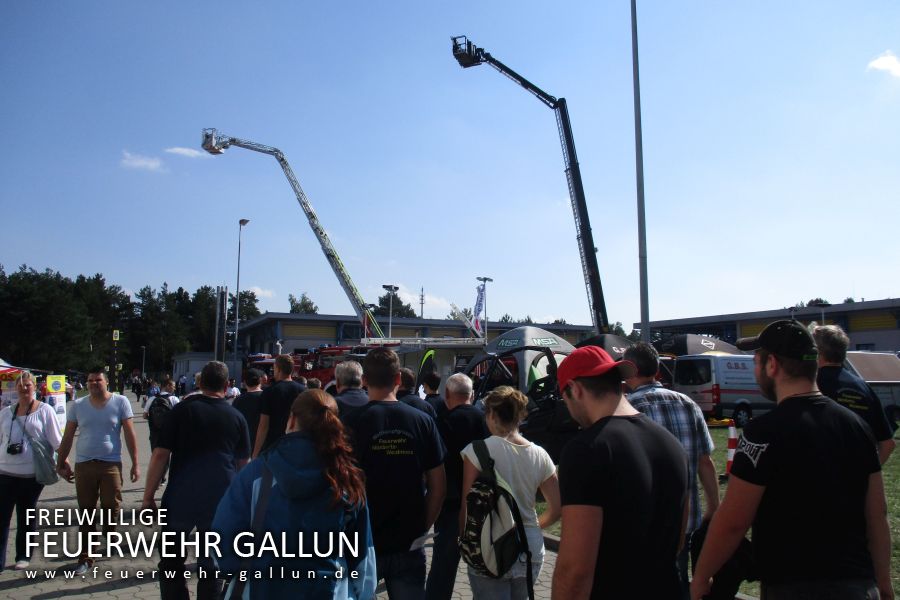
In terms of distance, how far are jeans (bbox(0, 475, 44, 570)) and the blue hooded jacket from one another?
4747 mm

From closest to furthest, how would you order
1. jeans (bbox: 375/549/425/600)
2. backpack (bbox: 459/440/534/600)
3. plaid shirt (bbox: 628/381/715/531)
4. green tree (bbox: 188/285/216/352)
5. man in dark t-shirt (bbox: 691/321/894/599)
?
man in dark t-shirt (bbox: 691/321/894/599) < backpack (bbox: 459/440/534/600) < jeans (bbox: 375/549/425/600) < plaid shirt (bbox: 628/381/715/531) < green tree (bbox: 188/285/216/352)

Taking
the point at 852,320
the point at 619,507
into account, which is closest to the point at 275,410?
the point at 619,507

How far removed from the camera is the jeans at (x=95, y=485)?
6.50m

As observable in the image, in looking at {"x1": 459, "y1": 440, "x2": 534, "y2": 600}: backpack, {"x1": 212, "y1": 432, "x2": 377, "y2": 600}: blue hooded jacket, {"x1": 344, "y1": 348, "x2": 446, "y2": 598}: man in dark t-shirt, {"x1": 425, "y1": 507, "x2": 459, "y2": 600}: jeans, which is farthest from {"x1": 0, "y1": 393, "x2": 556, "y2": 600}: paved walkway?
{"x1": 212, "y1": 432, "x2": 377, "y2": 600}: blue hooded jacket

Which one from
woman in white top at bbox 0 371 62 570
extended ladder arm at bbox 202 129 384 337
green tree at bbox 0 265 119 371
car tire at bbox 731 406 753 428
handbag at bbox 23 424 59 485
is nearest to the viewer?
woman in white top at bbox 0 371 62 570

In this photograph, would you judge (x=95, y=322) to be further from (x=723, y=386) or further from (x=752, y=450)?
(x=752, y=450)

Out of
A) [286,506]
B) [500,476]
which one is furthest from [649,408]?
[286,506]

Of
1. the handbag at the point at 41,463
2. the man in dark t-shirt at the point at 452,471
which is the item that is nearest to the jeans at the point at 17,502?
the handbag at the point at 41,463

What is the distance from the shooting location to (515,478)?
12.6ft

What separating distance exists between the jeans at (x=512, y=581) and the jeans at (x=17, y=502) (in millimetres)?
5130

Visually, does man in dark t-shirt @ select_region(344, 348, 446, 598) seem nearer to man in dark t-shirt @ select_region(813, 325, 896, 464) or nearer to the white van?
man in dark t-shirt @ select_region(813, 325, 896, 464)

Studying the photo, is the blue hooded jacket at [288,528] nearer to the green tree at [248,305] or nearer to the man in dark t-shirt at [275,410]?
the man in dark t-shirt at [275,410]

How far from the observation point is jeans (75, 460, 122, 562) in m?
6.50

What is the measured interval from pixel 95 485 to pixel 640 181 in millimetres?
12044
